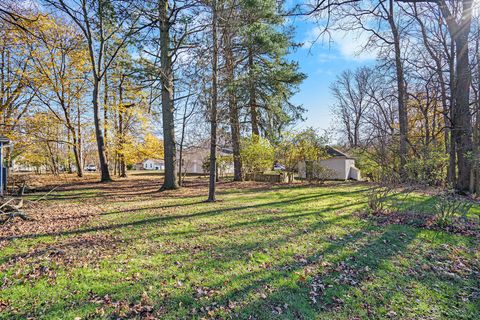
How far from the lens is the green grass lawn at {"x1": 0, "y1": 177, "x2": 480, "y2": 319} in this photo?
274 cm

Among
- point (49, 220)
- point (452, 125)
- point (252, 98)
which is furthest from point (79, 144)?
point (452, 125)

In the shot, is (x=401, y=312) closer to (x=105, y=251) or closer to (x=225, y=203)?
(x=105, y=251)

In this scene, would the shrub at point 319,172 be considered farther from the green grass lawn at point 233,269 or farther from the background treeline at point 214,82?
the green grass lawn at point 233,269

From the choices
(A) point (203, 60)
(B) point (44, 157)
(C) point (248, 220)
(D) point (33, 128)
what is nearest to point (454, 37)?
(A) point (203, 60)

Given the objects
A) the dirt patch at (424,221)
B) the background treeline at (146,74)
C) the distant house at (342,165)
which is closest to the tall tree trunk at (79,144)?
the background treeline at (146,74)

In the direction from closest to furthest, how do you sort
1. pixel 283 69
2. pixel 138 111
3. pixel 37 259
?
pixel 37 259 → pixel 283 69 → pixel 138 111

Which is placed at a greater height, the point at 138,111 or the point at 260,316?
the point at 138,111

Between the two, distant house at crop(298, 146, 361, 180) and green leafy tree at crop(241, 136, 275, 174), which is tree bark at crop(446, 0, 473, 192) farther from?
distant house at crop(298, 146, 361, 180)

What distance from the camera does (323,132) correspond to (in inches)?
592

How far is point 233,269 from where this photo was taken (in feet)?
11.8

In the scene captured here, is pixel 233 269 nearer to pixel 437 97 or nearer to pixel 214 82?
pixel 214 82

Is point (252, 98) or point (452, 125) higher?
point (252, 98)

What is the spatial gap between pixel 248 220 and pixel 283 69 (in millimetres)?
11136

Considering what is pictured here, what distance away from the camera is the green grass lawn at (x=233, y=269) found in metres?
2.74
